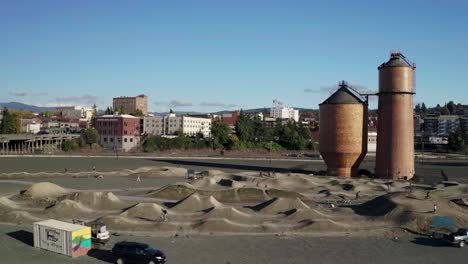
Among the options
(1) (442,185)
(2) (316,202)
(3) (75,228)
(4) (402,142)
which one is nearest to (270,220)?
(2) (316,202)

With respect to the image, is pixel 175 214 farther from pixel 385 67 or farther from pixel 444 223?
pixel 385 67

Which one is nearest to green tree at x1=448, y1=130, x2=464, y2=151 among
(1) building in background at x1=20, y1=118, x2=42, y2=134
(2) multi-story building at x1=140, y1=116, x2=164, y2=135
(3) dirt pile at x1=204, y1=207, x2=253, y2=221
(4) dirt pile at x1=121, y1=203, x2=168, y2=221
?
(2) multi-story building at x1=140, y1=116, x2=164, y2=135

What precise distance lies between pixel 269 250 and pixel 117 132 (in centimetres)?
10339

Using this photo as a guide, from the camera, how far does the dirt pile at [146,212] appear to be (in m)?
35.5

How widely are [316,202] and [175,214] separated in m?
15.4

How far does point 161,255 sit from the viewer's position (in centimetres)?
2408

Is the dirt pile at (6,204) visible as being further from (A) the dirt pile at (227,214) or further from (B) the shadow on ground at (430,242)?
(B) the shadow on ground at (430,242)

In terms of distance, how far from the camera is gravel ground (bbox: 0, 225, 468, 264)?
25797 millimetres

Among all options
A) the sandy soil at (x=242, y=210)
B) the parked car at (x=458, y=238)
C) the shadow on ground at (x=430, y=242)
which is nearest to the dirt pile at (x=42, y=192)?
the sandy soil at (x=242, y=210)

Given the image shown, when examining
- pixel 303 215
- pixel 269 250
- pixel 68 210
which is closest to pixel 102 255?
pixel 269 250

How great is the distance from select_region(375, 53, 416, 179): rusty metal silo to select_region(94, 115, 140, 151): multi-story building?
78.2 metres

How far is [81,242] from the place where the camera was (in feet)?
86.6

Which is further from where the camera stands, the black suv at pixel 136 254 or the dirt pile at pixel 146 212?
the dirt pile at pixel 146 212

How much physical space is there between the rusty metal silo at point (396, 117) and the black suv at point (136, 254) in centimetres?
4676
